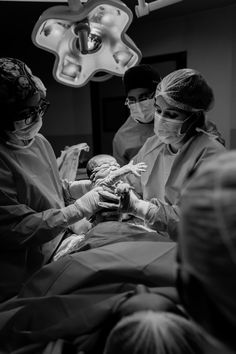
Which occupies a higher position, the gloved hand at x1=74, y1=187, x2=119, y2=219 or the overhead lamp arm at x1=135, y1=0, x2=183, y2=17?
the overhead lamp arm at x1=135, y1=0, x2=183, y2=17

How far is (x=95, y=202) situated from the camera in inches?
58.1

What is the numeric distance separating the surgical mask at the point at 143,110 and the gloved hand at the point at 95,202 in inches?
32.1

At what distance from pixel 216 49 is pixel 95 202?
9.16 feet

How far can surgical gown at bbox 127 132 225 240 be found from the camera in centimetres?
138

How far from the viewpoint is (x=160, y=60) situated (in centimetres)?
404

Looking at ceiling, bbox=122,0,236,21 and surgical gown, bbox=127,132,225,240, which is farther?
ceiling, bbox=122,0,236,21

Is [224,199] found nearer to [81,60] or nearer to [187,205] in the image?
[187,205]

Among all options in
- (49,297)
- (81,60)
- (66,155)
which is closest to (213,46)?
(66,155)

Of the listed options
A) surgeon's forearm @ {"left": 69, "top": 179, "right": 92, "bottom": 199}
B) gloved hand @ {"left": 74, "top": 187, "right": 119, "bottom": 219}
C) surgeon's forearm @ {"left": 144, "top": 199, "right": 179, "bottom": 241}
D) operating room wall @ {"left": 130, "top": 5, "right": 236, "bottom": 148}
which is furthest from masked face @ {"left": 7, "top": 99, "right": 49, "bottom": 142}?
operating room wall @ {"left": 130, "top": 5, "right": 236, "bottom": 148}

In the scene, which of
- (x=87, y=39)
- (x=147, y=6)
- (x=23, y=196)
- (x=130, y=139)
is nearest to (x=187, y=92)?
(x=147, y=6)

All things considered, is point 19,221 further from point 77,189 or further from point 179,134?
point 179,134

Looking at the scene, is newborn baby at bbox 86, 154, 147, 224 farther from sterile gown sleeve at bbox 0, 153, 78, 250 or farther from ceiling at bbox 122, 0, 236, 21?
ceiling at bbox 122, 0, 236, 21

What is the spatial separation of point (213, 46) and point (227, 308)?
11.7ft

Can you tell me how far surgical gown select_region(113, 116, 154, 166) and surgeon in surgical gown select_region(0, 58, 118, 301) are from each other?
0.94 meters
